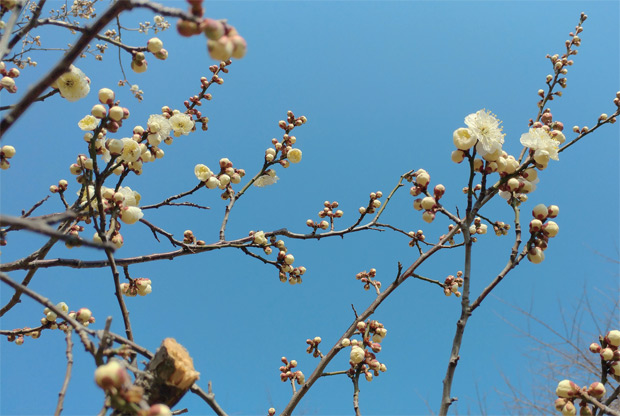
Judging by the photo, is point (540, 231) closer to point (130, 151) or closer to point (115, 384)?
point (115, 384)

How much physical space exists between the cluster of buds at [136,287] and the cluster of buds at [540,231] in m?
1.94

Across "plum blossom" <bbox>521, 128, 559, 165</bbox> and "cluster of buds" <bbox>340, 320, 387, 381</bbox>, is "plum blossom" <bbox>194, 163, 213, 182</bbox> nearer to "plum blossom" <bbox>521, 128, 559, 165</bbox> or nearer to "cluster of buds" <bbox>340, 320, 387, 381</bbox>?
"cluster of buds" <bbox>340, 320, 387, 381</bbox>

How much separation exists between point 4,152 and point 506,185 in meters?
2.60

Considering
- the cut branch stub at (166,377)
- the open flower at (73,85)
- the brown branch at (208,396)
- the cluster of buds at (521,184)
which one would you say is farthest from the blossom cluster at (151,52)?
the cluster of buds at (521,184)

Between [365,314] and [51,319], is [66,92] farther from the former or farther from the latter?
[365,314]

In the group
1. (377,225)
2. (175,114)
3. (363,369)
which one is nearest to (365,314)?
(363,369)

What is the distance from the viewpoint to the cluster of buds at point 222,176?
8.28 feet

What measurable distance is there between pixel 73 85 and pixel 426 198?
5.40ft

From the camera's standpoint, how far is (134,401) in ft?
3.02

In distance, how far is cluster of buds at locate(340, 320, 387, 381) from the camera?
2.09 metres

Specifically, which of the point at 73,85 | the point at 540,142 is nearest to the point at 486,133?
the point at 540,142

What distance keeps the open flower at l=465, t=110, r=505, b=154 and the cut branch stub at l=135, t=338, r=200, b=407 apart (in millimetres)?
1354

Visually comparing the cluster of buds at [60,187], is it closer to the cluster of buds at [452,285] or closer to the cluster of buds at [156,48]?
the cluster of buds at [156,48]

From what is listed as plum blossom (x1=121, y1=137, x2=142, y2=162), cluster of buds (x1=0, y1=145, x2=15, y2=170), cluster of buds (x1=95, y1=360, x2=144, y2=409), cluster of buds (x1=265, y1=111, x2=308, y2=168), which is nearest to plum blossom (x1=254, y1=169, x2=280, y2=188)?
cluster of buds (x1=265, y1=111, x2=308, y2=168)
